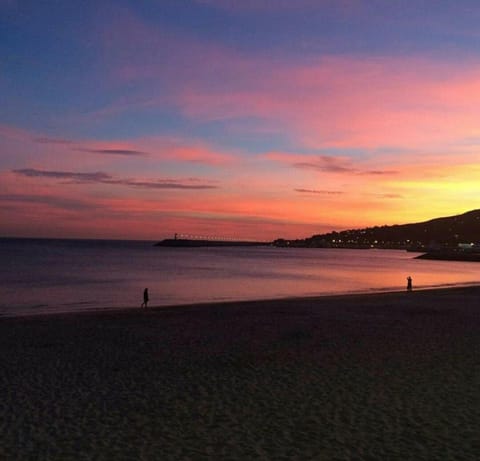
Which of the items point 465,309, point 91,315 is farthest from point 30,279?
point 465,309

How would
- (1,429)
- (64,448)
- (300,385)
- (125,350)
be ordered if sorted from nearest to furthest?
→ (64,448), (1,429), (300,385), (125,350)

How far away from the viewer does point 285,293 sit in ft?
159

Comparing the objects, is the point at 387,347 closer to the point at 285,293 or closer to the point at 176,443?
the point at 176,443

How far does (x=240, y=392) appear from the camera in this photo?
12141mm

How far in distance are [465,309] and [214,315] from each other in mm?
13029

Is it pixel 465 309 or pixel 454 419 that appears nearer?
pixel 454 419

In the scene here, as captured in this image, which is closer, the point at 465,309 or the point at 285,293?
the point at 465,309

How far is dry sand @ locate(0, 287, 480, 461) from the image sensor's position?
8852 mm

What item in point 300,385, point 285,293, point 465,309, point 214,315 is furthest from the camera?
point 285,293

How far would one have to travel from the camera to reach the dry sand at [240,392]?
29.0 ft

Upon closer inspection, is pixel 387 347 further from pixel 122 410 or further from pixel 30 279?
pixel 30 279

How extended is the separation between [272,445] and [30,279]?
55400 mm

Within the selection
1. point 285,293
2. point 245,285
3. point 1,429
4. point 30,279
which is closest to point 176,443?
point 1,429

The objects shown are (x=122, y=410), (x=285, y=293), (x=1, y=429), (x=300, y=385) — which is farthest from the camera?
(x=285, y=293)
